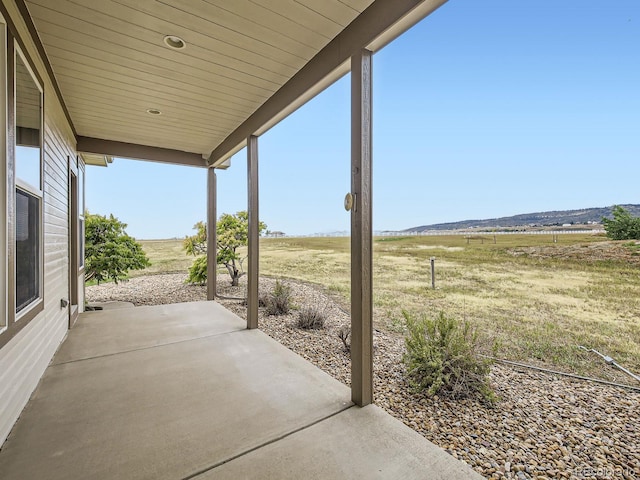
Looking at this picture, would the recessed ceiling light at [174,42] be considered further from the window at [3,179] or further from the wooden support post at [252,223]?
the wooden support post at [252,223]

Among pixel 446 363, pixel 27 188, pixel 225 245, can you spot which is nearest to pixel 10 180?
pixel 27 188

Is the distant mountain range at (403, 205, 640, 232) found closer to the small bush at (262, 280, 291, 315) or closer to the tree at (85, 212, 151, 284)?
the small bush at (262, 280, 291, 315)

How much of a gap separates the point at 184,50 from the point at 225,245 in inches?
178

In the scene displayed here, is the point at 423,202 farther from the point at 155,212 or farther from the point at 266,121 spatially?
the point at 155,212

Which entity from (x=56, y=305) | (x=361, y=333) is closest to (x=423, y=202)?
(x=361, y=333)

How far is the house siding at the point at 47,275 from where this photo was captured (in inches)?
71.6

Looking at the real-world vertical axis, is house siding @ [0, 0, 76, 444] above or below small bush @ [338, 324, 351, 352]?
above

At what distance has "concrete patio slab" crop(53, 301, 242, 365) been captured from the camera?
314 centimetres

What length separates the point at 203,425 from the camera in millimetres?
1858

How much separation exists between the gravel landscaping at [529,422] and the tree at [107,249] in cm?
466

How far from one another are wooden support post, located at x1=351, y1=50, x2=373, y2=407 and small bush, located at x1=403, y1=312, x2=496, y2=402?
1.44ft

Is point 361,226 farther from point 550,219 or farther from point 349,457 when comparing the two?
point 550,219

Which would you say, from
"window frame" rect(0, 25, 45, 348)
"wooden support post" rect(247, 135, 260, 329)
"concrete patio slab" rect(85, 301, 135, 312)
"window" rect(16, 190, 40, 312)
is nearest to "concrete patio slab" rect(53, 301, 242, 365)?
"wooden support post" rect(247, 135, 260, 329)

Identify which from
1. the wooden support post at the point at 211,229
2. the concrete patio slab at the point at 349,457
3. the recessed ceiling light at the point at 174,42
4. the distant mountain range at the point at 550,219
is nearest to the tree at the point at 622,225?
the distant mountain range at the point at 550,219
